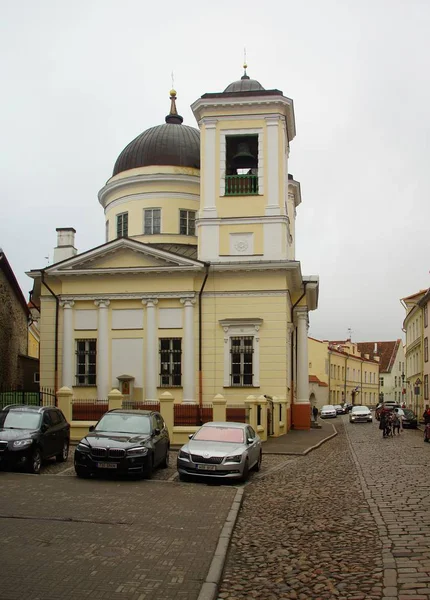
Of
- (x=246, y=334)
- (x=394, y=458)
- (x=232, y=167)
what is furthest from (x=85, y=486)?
(x=232, y=167)

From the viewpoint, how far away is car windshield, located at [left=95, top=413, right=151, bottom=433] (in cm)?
1731

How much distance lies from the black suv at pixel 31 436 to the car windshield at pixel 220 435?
3531mm

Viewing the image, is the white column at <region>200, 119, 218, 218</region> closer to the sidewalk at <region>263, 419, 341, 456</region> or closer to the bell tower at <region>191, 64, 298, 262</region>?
the bell tower at <region>191, 64, 298, 262</region>

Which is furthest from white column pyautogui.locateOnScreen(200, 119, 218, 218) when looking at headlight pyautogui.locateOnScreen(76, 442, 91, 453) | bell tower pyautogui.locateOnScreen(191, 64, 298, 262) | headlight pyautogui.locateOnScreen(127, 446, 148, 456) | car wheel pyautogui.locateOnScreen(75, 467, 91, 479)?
car wheel pyautogui.locateOnScreen(75, 467, 91, 479)

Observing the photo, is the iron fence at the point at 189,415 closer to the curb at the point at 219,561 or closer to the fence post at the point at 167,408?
the fence post at the point at 167,408

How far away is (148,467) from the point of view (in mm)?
16156

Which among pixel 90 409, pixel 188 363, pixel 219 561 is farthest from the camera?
pixel 188 363

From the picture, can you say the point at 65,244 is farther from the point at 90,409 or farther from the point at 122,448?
the point at 122,448

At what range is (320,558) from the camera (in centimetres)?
903

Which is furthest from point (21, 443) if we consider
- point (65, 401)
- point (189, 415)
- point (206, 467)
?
point (189, 415)

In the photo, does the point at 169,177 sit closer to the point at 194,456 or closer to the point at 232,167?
the point at 232,167

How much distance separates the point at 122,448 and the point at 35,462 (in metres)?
2.21

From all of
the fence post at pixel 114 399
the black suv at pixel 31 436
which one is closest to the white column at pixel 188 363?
the fence post at pixel 114 399

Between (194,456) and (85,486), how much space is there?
8.08 ft
